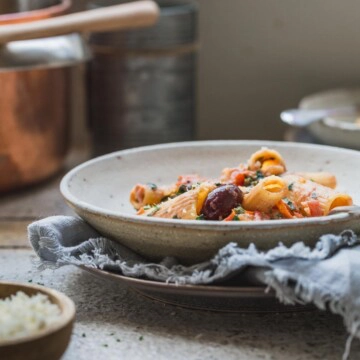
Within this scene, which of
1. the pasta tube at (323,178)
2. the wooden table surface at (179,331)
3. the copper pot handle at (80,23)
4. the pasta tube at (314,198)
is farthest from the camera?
the copper pot handle at (80,23)

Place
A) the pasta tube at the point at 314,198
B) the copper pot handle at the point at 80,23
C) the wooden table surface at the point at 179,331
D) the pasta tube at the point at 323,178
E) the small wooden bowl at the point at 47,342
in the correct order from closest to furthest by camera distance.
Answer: the small wooden bowl at the point at 47,342 → the wooden table surface at the point at 179,331 → the pasta tube at the point at 314,198 → the pasta tube at the point at 323,178 → the copper pot handle at the point at 80,23

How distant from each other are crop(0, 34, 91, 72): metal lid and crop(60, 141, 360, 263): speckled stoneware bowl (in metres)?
0.32

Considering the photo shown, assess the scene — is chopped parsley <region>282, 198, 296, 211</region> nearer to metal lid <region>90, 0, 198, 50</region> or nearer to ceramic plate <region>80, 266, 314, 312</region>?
ceramic plate <region>80, 266, 314, 312</region>

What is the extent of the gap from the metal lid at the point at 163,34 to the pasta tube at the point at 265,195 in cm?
73

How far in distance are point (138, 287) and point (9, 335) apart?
0.18 meters

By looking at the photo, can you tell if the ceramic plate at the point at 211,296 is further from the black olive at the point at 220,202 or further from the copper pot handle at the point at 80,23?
the copper pot handle at the point at 80,23

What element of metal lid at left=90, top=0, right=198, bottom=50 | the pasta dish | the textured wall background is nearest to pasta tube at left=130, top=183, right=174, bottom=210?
the pasta dish

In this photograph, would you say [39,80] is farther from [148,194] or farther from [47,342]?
[47,342]

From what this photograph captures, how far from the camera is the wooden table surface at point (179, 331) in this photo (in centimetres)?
95

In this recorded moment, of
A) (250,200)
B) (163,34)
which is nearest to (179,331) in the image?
(250,200)

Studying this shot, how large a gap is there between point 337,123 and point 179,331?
695mm

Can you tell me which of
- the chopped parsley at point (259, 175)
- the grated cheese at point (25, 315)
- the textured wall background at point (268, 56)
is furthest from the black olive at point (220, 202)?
the textured wall background at point (268, 56)

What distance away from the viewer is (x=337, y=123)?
1589 mm

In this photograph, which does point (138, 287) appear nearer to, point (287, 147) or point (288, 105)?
point (287, 147)
